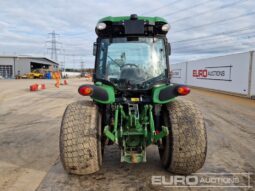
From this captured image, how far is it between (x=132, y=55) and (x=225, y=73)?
15154 mm

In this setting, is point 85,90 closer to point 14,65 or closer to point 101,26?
point 101,26

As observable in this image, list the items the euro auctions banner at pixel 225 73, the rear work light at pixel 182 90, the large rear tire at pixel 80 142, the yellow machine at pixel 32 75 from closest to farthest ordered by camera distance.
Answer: the large rear tire at pixel 80 142 → the rear work light at pixel 182 90 → the euro auctions banner at pixel 225 73 → the yellow machine at pixel 32 75

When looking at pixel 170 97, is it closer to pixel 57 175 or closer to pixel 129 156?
pixel 129 156

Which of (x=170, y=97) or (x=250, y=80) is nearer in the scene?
(x=170, y=97)

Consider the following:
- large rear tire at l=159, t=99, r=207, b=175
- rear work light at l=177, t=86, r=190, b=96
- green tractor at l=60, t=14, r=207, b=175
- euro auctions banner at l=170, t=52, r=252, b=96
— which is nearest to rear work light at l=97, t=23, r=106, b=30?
green tractor at l=60, t=14, r=207, b=175

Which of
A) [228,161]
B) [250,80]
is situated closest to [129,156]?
[228,161]

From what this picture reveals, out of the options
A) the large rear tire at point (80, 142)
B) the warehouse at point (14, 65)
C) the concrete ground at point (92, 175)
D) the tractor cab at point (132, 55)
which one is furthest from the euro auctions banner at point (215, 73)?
the warehouse at point (14, 65)

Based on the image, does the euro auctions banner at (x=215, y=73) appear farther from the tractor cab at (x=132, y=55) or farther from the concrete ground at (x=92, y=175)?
the tractor cab at (x=132, y=55)

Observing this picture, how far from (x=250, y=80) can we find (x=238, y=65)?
155 cm

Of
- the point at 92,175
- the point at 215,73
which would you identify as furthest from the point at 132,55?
the point at 215,73

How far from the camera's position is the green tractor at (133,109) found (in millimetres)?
3945

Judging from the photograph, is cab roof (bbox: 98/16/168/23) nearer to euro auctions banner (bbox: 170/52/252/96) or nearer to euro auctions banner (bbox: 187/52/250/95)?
euro auctions banner (bbox: 170/52/252/96)

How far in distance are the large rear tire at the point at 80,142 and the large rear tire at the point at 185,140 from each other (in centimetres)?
103

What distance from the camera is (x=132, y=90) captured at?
14.5 ft
